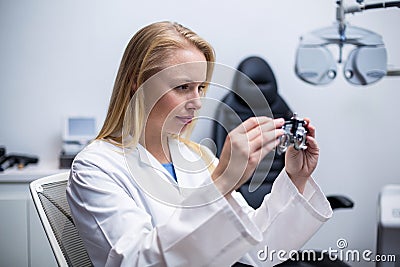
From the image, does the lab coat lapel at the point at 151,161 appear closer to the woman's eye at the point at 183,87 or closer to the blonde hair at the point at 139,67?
the blonde hair at the point at 139,67

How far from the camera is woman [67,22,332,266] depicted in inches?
32.9

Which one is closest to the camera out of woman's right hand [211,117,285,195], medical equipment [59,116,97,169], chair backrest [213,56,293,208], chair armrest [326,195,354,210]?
woman's right hand [211,117,285,195]

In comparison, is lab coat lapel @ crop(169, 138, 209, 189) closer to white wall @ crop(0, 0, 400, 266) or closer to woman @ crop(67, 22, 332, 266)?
woman @ crop(67, 22, 332, 266)

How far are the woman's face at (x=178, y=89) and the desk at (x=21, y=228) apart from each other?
1082 millimetres

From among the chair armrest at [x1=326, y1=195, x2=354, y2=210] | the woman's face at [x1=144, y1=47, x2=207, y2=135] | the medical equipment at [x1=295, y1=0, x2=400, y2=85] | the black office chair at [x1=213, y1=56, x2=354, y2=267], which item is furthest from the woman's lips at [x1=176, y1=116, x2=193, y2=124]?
the chair armrest at [x1=326, y1=195, x2=354, y2=210]

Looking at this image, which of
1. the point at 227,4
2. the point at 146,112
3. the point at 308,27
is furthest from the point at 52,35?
the point at 146,112

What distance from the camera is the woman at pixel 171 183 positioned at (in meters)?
0.84

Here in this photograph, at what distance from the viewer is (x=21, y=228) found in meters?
2.09

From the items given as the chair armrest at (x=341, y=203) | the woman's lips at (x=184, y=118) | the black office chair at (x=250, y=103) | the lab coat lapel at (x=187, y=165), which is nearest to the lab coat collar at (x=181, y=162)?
the lab coat lapel at (x=187, y=165)

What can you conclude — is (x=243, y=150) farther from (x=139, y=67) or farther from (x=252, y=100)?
(x=252, y=100)

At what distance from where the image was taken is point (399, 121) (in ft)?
8.01

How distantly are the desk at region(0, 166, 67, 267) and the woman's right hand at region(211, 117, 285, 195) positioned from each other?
1.39 metres

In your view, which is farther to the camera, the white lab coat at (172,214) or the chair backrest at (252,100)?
the chair backrest at (252,100)

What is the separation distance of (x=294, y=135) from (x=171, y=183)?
1.07ft
